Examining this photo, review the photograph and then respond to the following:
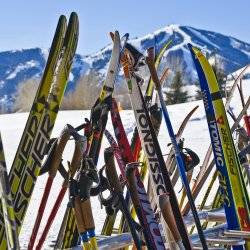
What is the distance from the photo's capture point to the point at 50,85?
235 cm

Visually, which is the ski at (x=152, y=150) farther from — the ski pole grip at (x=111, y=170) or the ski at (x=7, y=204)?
the ski at (x=7, y=204)

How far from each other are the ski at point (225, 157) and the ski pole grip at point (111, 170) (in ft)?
2.74

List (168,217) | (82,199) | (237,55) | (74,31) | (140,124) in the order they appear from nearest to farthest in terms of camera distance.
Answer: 1. (82,199)
2. (168,217)
3. (140,124)
4. (74,31)
5. (237,55)

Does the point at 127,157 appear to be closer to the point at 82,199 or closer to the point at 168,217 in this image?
the point at 168,217

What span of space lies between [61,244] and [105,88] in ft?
2.27

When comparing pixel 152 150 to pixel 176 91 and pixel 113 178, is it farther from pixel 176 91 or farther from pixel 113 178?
pixel 176 91

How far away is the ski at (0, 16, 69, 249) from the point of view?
84.7 inches

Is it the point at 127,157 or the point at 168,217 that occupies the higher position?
the point at 127,157

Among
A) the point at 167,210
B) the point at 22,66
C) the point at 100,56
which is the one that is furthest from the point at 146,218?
the point at 22,66

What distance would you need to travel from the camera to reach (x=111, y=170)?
1.98 m

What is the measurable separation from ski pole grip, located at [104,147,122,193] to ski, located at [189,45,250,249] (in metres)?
0.84

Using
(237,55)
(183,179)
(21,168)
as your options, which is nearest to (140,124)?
(183,179)

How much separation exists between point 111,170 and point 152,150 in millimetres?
354

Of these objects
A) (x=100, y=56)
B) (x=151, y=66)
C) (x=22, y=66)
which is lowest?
(x=151, y=66)
